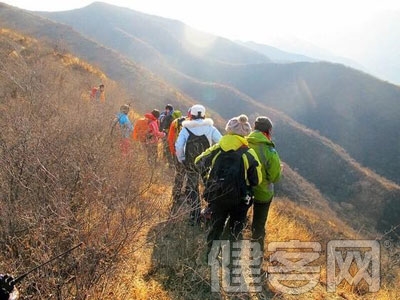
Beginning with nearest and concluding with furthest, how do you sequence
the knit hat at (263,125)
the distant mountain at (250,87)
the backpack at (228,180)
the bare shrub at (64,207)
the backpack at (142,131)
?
the bare shrub at (64,207) < the backpack at (228,180) < the knit hat at (263,125) < the backpack at (142,131) < the distant mountain at (250,87)

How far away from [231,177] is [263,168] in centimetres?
64

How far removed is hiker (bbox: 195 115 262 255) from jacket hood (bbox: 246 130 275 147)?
0.23m

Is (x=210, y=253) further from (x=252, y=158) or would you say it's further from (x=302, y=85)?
(x=302, y=85)

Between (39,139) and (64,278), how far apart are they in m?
1.66

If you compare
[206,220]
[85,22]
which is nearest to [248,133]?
[206,220]

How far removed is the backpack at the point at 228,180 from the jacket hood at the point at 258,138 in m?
0.43

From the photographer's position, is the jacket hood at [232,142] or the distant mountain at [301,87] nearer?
the jacket hood at [232,142]

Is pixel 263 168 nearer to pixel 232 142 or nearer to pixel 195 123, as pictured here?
pixel 232 142

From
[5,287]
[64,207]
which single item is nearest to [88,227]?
[64,207]

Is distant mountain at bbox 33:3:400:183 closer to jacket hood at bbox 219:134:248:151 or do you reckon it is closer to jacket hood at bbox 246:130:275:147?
jacket hood at bbox 246:130:275:147

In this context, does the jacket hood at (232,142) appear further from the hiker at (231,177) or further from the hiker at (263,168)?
the hiker at (263,168)

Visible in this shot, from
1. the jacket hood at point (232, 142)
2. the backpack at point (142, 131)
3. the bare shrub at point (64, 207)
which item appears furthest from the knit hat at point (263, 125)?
the backpack at point (142, 131)

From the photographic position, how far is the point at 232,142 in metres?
4.30

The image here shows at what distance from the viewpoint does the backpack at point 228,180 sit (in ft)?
13.8
